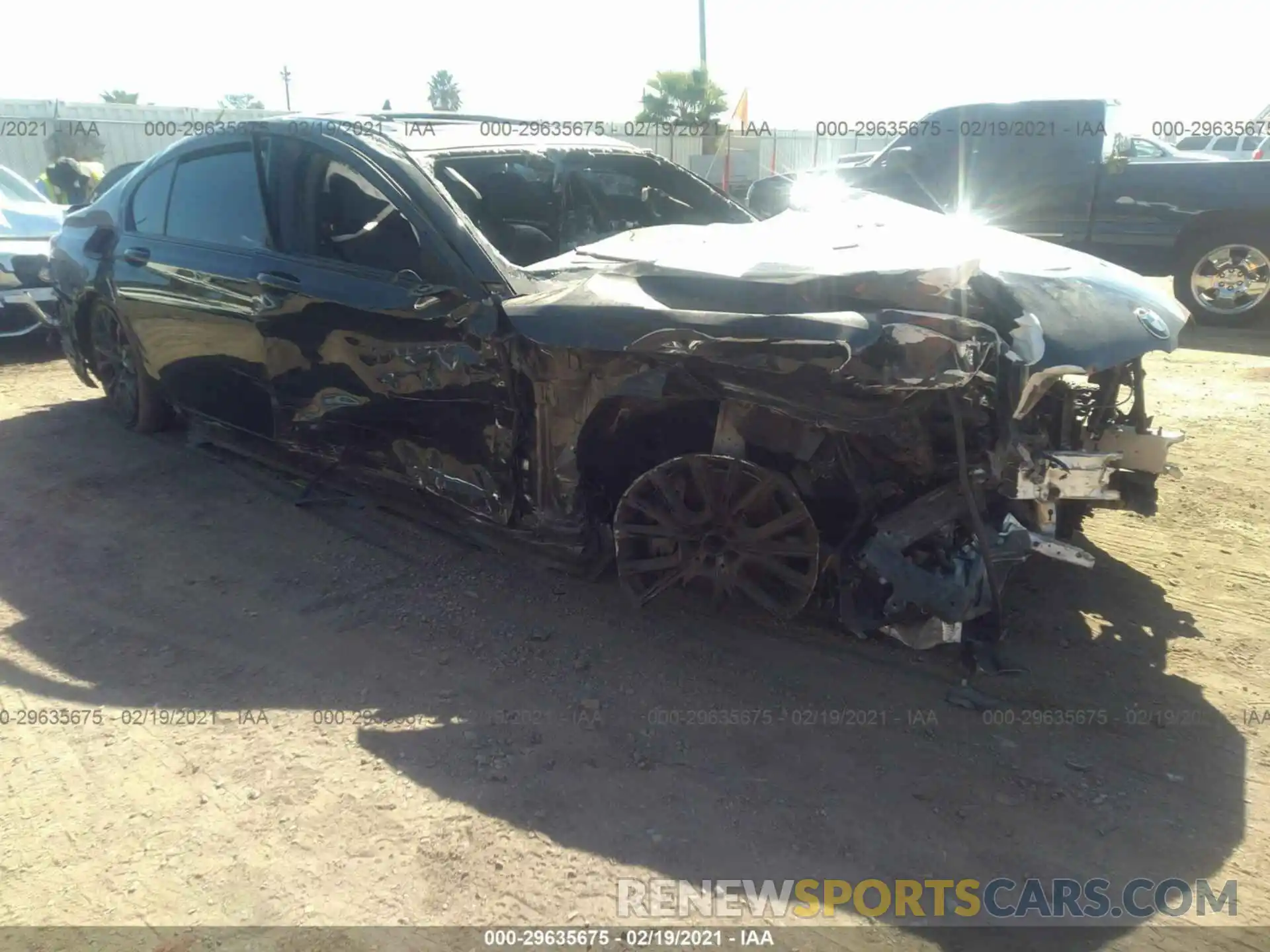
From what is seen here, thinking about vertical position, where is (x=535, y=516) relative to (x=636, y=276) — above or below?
below

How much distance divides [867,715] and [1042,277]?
1.57m

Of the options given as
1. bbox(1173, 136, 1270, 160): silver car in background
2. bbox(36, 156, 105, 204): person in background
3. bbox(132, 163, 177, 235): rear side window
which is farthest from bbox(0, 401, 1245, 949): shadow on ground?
bbox(1173, 136, 1270, 160): silver car in background

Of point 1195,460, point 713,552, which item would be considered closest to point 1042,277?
point 713,552

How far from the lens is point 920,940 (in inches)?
86.2

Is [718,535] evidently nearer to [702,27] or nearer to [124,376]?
[124,376]

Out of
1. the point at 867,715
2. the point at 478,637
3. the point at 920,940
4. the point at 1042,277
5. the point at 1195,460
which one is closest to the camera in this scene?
the point at 920,940

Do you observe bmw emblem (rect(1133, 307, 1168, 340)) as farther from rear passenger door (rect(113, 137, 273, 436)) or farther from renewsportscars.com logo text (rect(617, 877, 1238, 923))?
rear passenger door (rect(113, 137, 273, 436))

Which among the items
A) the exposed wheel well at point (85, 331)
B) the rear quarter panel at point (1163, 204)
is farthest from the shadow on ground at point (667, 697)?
the rear quarter panel at point (1163, 204)

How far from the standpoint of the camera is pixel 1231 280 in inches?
341

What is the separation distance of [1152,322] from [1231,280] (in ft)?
21.9

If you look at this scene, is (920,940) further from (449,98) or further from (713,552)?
(449,98)

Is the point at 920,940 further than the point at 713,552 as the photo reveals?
No

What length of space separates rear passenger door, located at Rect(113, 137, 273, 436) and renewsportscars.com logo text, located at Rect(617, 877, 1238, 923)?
3.01 m

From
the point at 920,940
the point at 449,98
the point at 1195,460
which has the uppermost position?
the point at 449,98
